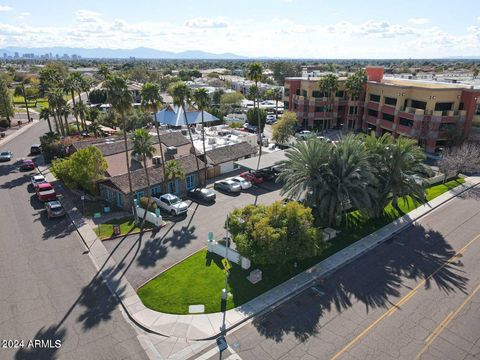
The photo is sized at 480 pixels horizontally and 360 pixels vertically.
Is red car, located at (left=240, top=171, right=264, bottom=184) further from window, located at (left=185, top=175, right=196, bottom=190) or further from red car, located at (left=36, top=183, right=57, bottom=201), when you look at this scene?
red car, located at (left=36, top=183, right=57, bottom=201)

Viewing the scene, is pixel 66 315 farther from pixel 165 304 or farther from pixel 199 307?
pixel 199 307

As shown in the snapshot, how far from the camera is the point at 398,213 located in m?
41.0

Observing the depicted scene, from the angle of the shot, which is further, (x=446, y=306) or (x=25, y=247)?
(x=25, y=247)

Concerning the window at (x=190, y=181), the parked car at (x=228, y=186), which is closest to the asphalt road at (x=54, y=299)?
the window at (x=190, y=181)

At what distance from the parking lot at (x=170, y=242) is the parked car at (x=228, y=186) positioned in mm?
2599

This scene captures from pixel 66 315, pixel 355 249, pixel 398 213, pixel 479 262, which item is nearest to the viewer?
pixel 66 315

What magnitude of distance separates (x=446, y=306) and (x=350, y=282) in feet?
22.3

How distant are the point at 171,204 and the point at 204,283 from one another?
579 inches

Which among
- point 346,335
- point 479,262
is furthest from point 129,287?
point 479,262

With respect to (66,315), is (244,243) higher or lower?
higher

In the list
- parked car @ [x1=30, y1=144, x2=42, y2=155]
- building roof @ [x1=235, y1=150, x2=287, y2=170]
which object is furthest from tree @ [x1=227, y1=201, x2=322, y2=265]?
parked car @ [x1=30, y1=144, x2=42, y2=155]

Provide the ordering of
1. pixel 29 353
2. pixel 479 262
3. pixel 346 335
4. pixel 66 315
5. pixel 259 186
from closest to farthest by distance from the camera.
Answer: pixel 29 353
pixel 346 335
pixel 66 315
pixel 479 262
pixel 259 186

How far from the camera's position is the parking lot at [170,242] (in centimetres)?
2978

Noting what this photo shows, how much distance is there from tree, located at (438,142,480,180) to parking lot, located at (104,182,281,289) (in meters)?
26.9
